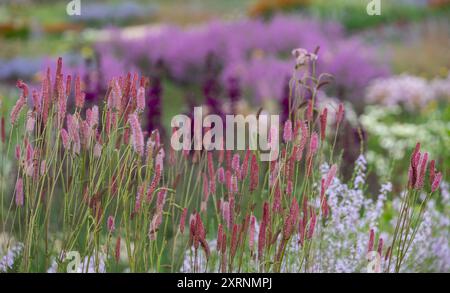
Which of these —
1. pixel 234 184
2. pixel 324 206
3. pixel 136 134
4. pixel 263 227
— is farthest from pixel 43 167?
pixel 324 206

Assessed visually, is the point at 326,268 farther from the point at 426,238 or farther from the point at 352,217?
the point at 426,238

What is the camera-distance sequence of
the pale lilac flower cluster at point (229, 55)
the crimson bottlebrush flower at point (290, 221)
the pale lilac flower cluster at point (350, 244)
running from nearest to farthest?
the crimson bottlebrush flower at point (290, 221), the pale lilac flower cluster at point (350, 244), the pale lilac flower cluster at point (229, 55)

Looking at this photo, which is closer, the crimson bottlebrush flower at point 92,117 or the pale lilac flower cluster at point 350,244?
the crimson bottlebrush flower at point 92,117

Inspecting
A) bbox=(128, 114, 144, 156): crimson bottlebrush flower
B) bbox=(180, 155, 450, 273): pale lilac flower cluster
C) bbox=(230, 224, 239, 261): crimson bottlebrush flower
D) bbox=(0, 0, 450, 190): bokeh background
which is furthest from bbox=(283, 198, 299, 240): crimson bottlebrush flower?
bbox=(0, 0, 450, 190): bokeh background

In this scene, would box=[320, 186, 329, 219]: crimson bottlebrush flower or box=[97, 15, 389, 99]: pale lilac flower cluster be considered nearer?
box=[320, 186, 329, 219]: crimson bottlebrush flower

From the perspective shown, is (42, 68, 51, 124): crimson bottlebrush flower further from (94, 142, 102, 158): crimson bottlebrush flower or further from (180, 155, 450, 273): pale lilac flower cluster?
(180, 155, 450, 273): pale lilac flower cluster

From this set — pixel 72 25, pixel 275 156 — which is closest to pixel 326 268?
pixel 275 156

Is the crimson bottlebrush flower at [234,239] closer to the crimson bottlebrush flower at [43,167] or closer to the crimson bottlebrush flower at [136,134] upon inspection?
the crimson bottlebrush flower at [136,134]

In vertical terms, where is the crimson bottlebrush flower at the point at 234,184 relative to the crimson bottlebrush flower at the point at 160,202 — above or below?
above

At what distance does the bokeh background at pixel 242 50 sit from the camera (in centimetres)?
483

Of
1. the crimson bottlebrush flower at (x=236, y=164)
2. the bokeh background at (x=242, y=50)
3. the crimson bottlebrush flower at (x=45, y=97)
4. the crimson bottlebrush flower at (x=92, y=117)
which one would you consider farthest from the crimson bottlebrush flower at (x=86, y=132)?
the bokeh background at (x=242, y=50)

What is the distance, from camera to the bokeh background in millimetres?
4828

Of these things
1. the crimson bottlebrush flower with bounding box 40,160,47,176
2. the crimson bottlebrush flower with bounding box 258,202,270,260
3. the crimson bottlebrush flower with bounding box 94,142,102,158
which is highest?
the crimson bottlebrush flower with bounding box 94,142,102,158

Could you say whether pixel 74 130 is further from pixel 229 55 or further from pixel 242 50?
pixel 242 50
